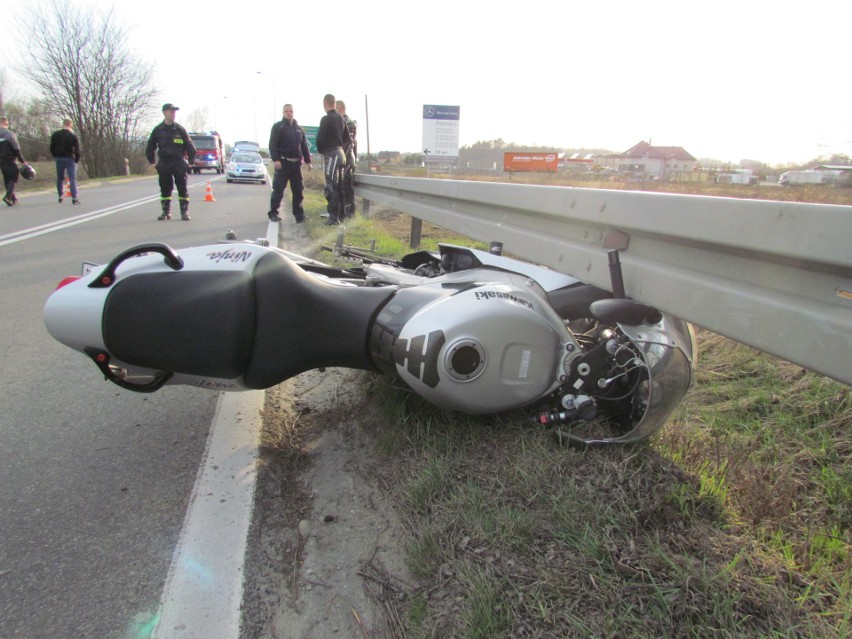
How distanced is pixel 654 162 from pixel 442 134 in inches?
590

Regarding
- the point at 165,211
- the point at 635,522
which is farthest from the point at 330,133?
the point at 635,522

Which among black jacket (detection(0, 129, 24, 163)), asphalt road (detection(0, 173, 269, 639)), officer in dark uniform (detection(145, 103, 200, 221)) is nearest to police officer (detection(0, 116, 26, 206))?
black jacket (detection(0, 129, 24, 163))

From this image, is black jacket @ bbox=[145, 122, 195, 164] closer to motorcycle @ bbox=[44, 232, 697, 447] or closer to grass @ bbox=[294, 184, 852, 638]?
motorcycle @ bbox=[44, 232, 697, 447]

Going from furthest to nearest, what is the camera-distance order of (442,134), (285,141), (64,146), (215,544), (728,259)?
(442,134) → (64,146) → (285,141) → (215,544) → (728,259)

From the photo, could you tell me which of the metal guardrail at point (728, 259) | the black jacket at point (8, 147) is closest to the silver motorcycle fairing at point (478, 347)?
the metal guardrail at point (728, 259)

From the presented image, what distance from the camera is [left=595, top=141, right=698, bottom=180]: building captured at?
254 cm

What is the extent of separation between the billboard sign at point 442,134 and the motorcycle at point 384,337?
49.6 ft

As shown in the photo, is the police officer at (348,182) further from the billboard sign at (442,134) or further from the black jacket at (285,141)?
the billboard sign at (442,134)

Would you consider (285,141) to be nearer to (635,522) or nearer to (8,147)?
(8,147)

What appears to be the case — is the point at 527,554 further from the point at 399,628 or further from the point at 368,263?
the point at 368,263

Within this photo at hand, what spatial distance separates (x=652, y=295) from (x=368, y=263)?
1804mm

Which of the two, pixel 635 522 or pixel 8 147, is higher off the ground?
pixel 8 147

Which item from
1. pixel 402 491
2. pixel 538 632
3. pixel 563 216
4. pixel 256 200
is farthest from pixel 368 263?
pixel 256 200

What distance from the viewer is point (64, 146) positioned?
14.7 m
